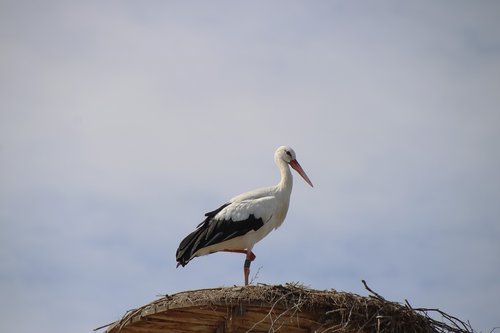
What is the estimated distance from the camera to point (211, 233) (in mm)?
12695

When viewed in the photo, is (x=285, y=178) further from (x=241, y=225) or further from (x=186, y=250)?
(x=186, y=250)

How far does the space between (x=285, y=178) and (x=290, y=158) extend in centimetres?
41

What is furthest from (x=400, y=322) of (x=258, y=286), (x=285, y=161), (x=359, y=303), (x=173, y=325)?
(x=285, y=161)

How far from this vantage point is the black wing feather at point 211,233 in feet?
41.1

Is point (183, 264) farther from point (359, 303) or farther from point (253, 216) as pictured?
point (359, 303)

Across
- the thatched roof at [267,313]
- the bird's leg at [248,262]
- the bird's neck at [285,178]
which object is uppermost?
the bird's neck at [285,178]

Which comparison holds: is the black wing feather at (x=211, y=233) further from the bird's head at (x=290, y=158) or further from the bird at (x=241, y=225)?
the bird's head at (x=290, y=158)

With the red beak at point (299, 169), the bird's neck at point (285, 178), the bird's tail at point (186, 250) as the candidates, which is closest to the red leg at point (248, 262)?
the bird's tail at point (186, 250)

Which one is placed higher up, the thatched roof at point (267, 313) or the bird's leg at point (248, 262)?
the bird's leg at point (248, 262)

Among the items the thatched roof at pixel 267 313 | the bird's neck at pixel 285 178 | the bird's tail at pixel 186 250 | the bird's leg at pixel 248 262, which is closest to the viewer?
the thatched roof at pixel 267 313

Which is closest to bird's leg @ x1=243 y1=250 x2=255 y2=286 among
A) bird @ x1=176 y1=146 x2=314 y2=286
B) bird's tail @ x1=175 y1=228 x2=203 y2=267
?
bird @ x1=176 y1=146 x2=314 y2=286

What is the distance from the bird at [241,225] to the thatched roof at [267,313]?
2.64 metres

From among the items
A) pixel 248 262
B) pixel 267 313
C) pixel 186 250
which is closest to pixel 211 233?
pixel 186 250

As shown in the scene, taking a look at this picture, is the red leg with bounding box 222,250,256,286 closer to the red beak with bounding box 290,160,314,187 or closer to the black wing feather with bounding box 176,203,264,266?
the black wing feather with bounding box 176,203,264,266
